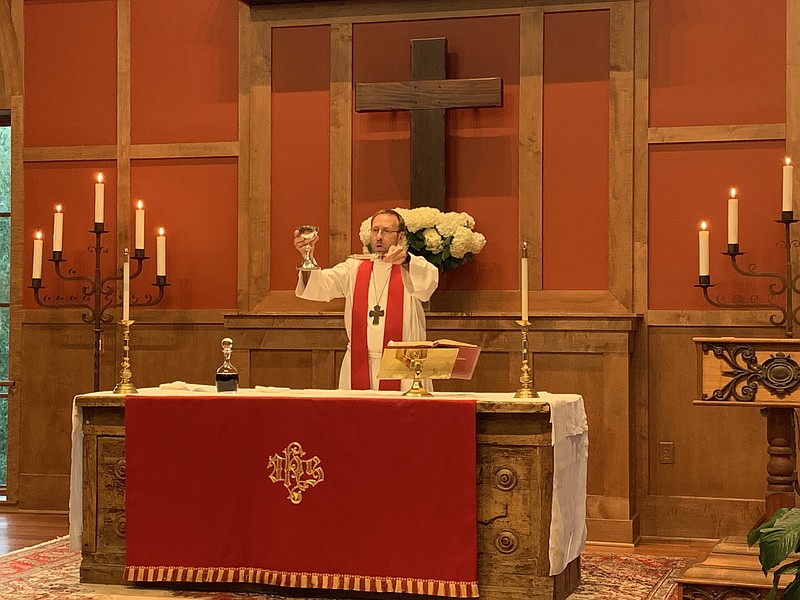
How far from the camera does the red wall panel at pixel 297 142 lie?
284 inches

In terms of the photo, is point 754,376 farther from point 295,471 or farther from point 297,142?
point 297,142

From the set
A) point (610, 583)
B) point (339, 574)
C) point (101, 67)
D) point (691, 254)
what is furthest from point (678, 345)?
point (101, 67)

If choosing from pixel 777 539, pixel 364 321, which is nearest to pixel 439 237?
pixel 364 321

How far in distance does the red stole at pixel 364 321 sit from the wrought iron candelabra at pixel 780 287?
1.63 meters

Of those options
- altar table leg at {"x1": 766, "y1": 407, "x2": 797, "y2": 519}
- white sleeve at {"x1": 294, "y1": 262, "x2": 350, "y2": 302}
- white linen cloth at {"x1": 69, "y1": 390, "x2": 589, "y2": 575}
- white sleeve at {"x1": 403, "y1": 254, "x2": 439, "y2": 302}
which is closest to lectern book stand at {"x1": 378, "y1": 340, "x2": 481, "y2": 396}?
white linen cloth at {"x1": 69, "y1": 390, "x2": 589, "y2": 575}

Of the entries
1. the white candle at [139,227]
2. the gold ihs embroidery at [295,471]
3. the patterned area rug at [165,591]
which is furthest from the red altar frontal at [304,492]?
the white candle at [139,227]

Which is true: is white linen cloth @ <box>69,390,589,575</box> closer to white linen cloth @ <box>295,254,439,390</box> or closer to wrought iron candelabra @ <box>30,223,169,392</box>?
white linen cloth @ <box>295,254,439,390</box>

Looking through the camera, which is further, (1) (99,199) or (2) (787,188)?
(1) (99,199)

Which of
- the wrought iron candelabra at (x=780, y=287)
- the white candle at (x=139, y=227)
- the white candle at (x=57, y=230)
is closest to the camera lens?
the wrought iron candelabra at (x=780, y=287)

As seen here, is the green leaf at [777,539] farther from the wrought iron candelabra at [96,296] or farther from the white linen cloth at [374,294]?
the wrought iron candelabra at [96,296]

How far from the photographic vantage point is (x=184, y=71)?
24.5 ft

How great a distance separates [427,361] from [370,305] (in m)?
1.30

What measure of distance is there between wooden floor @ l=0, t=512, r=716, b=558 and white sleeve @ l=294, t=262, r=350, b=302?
1917 mm

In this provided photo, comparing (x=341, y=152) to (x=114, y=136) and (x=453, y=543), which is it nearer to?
(x=114, y=136)
